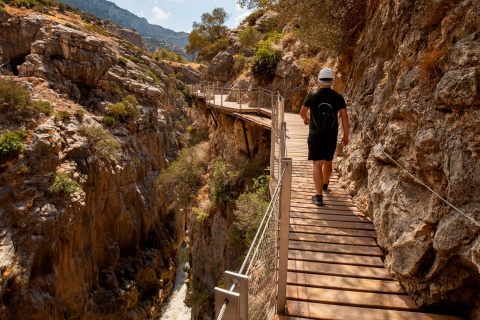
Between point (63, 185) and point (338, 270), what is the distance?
14816mm

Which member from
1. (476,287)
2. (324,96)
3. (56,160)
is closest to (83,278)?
(56,160)

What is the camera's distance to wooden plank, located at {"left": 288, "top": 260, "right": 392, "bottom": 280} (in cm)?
304

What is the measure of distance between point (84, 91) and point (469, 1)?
24884 millimetres

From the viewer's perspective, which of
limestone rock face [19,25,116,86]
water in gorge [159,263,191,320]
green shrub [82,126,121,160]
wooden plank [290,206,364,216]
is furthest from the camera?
limestone rock face [19,25,116,86]

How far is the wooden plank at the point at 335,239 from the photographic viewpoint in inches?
143

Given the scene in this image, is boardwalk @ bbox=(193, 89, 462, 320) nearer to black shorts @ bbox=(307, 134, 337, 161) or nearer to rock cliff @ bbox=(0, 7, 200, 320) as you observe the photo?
black shorts @ bbox=(307, 134, 337, 161)

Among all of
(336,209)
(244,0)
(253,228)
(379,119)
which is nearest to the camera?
(379,119)

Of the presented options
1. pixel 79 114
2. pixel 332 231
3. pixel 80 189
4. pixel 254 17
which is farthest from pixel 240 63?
pixel 332 231

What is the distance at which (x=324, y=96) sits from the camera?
13.5ft

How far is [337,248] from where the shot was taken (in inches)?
138

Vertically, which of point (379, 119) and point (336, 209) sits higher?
point (379, 119)

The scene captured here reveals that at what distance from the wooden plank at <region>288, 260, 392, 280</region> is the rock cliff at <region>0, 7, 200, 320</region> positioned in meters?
12.9

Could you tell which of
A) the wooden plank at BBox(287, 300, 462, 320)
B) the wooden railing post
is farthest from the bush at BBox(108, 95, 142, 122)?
the wooden plank at BBox(287, 300, 462, 320)

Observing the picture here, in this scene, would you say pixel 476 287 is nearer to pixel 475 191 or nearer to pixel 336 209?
pixel 475 191
